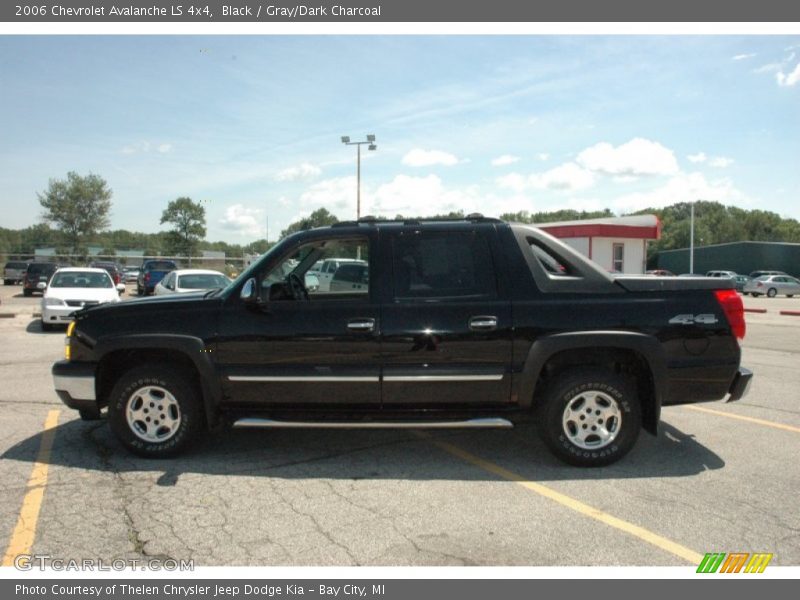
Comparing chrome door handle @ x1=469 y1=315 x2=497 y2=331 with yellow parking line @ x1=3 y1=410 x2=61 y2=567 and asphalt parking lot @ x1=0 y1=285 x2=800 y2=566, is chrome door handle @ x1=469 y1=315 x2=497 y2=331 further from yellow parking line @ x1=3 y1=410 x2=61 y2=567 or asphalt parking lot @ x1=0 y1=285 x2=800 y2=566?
yellow parking line @ x1=3 y1=410 x2=61 y2=567

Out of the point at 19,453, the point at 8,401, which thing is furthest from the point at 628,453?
the point at 8,401

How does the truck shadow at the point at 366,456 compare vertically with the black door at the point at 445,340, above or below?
below

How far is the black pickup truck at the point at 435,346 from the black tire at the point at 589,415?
0.4 inches

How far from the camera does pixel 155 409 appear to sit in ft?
16.5

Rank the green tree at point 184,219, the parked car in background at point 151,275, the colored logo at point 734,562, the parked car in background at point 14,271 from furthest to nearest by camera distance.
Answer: the green tree at point 184,219
the parked car in background at point 14,271
the parked car in background at point 151,275
the colored logo at point 734,562

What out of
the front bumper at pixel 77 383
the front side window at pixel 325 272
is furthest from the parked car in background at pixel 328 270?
the front bumper at pixel 77 383

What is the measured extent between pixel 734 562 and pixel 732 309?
2.11 metres

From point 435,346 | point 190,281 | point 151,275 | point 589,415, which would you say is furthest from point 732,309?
point 151,275

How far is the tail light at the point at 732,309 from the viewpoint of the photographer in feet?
15.7

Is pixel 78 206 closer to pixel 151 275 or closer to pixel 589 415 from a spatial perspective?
pixel 151 275

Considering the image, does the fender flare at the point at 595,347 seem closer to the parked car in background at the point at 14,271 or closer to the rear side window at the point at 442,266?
the rear side window at the point at 442,266

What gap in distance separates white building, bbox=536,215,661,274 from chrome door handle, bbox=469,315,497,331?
87.7 ft

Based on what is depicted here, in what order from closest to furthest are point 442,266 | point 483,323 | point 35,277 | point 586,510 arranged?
point 586,510 → point 483,323 → point 442,266 → point 35,277
